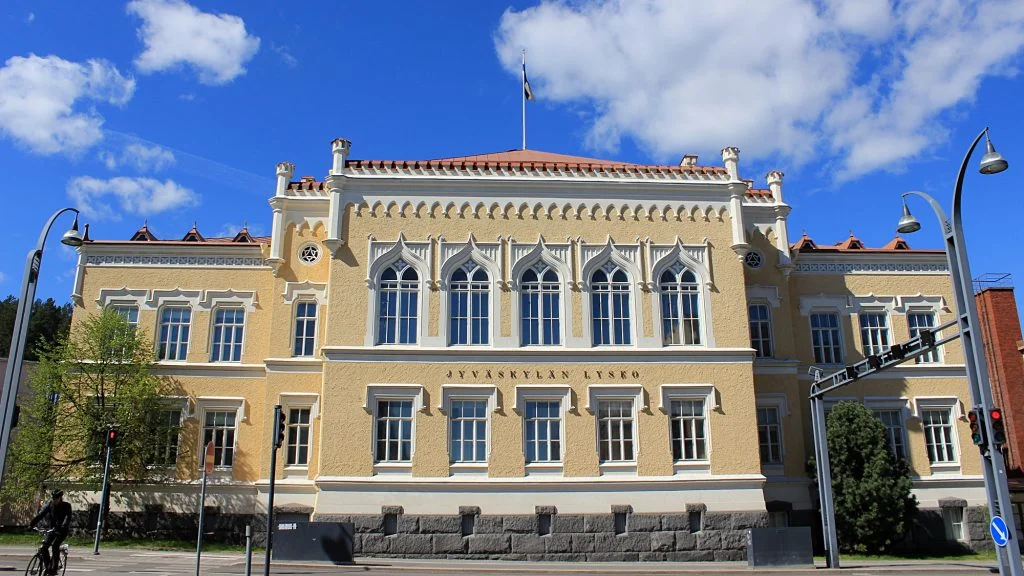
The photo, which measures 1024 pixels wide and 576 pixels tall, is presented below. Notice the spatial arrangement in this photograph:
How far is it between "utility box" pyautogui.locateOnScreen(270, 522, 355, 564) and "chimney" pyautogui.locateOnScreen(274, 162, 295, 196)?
1312 cm

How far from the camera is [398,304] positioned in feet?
88.7

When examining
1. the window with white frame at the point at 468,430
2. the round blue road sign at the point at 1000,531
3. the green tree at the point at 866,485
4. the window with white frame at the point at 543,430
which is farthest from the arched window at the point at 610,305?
the round blue road sign at the point at 1000,531

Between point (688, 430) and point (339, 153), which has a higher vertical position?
point (339, 153)

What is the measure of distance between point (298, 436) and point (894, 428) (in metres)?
22.3

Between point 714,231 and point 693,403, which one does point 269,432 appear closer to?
point 693,403

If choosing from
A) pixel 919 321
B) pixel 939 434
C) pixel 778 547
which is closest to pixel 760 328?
pixel 919 321

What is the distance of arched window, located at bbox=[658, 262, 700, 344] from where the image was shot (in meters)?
27.4

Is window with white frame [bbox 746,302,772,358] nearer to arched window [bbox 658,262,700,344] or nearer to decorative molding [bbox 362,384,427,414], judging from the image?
arched window [bbox 658,262,700,344]

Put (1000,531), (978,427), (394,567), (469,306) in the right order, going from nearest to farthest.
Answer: (1000,531)
(978,427)
(394,567)
(469,306)

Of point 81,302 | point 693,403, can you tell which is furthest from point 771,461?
point 81,302

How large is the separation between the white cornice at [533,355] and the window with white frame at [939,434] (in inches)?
341

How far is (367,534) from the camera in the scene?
24.8 metres

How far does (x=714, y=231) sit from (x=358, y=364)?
1363 cm

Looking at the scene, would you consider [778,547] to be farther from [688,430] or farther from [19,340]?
[19,340]
